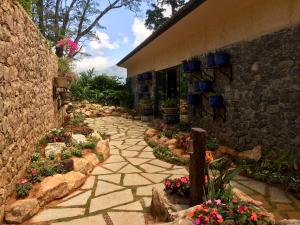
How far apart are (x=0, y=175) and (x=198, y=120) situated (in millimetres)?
5869

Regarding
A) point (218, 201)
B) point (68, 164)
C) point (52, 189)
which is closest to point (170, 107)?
point (68, 164)

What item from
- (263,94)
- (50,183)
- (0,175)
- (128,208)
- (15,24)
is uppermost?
(15,24)

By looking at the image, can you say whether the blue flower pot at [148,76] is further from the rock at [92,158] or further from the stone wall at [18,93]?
the rock at [92,158]

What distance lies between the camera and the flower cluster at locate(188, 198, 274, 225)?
2459 mm

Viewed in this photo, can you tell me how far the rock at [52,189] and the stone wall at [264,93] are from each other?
149 inches

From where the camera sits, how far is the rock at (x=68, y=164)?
4.73 metres

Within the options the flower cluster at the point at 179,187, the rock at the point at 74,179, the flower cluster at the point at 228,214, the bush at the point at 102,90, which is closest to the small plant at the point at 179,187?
the flower cluster at the point at 179,187

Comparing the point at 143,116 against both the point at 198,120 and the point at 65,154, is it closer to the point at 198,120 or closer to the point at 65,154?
the point at 198,120

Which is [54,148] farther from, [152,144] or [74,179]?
[152,144]

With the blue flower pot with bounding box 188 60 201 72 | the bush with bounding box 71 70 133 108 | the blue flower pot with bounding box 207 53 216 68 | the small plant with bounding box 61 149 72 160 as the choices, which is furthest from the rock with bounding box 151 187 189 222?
the bush with bounding box 71 70 133 108

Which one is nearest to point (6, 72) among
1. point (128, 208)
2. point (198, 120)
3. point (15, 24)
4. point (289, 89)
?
point (15, 24)

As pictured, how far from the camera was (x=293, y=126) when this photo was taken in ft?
15.2

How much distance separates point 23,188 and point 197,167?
2.46 meters

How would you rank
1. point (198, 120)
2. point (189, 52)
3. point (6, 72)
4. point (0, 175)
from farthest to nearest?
point (189, 52) < point (198, 120) < point (6, 72) < point (0, 175)
